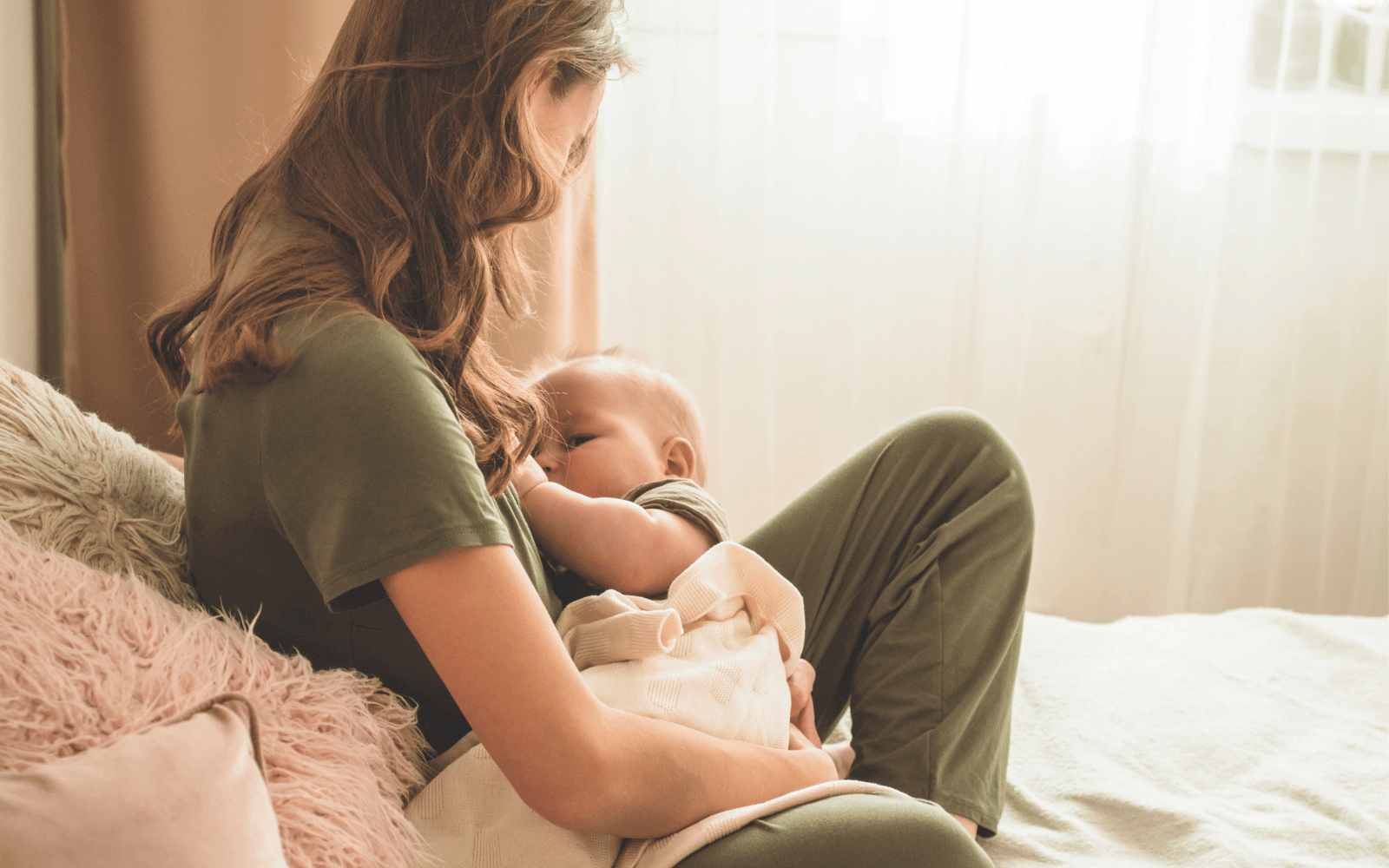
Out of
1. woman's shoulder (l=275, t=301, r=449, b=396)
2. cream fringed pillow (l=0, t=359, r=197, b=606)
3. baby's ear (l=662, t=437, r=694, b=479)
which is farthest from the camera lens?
baby's ear (l=662, t=437, r=694, b=479)

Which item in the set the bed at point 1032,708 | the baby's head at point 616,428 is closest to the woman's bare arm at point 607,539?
the baby's head at point 616,428

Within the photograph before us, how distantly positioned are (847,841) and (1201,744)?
696 mm

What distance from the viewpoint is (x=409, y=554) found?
62 cm

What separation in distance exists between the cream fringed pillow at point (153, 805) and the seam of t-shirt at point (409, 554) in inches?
5.3

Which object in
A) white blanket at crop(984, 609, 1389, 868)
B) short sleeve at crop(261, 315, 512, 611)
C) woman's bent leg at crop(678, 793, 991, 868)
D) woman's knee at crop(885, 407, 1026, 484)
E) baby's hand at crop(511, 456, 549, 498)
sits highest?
short sleeve at crop(261, 315, 512, 611)

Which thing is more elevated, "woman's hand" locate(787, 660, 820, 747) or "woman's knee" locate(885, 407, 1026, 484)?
"woman's knee" locate(885, 407, 1026, 484)

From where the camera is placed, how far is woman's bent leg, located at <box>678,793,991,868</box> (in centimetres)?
69

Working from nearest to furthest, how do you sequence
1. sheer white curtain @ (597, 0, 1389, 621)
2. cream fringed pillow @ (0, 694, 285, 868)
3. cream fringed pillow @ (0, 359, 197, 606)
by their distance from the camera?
1. cream fringed pillow @ (0, 694, 285, 868)
2. cream fringed pillow @ (0, 359, 197, 606)
3. sheer white curtain @ (597, 0, 1389, 621)

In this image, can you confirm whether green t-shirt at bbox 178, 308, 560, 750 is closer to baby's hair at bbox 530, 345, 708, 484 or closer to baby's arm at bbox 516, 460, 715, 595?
baby's arm at bbox 516, 460, 715, 595

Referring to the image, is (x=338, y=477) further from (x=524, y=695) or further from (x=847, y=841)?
(x=847, y=841)

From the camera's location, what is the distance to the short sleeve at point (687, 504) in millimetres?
1076

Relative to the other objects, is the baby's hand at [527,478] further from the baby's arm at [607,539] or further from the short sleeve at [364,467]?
the short sleeve at [364,467]

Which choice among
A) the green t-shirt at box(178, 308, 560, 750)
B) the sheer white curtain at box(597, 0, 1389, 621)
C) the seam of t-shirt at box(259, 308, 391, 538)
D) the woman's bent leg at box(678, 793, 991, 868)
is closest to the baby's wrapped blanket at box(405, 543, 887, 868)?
the woman's bent leg at box(678, 793, 991, 868)

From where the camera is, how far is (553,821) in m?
0.67
